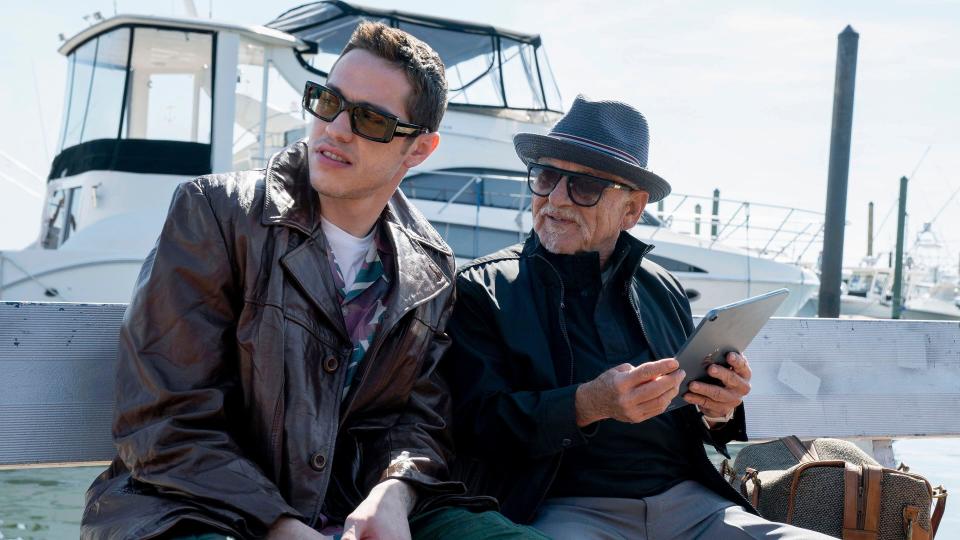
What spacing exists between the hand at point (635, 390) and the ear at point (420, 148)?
720mm

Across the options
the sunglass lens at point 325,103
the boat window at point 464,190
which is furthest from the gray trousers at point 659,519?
the boat window at point 464,190

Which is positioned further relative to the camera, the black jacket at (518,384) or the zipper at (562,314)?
the zipper at (562,314)

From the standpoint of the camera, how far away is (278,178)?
2.31m

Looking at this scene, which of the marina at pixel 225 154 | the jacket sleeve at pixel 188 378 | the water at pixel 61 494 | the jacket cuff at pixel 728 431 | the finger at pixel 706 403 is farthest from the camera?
the marina at pixel 225 154

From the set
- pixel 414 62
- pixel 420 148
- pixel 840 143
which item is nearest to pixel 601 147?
pixel 420 148

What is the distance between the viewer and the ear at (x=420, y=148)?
252cm

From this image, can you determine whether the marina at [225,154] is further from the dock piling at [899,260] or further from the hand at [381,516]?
the dock piling at [899,260]

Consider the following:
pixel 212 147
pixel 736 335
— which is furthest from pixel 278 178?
pixel 212 147

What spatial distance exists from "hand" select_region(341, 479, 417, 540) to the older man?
448 mm

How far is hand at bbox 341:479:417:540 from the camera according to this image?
6.75 ft

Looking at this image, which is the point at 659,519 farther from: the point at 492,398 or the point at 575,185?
the point at 575,185

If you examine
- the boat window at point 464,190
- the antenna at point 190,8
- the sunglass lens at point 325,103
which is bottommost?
the sunglass lens at point 325,103

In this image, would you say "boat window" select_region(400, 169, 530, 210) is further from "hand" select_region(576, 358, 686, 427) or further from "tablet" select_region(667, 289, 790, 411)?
"hand" select_region(576, 358, 686, 427)

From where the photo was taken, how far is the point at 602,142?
290cm
